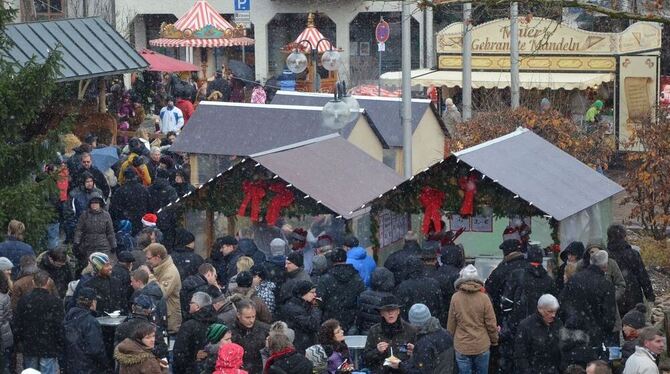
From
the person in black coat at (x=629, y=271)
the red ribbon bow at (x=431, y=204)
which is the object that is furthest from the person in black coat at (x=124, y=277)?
the person in black coat at (x=629, y=271)

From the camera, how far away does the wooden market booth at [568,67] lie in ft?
101

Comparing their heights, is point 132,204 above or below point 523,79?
below

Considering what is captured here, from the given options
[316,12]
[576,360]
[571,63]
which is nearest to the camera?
[576,360]

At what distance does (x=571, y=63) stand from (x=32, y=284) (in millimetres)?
21705

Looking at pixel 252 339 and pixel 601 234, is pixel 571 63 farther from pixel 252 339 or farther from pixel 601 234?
pixel 252 339

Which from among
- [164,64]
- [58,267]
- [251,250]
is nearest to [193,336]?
[58,267]

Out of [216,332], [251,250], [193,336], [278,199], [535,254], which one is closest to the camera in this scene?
[216,332]

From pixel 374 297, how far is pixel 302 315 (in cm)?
85

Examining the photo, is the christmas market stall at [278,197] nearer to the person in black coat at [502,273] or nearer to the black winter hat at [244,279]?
the person in black coat at [502,273]

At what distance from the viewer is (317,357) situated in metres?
10.8

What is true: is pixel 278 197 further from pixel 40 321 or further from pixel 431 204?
pixel 40 321

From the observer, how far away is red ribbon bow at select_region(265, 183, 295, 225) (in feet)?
51.2

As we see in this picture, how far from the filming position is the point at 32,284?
42.4ft

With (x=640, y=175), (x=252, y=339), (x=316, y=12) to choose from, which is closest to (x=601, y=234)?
(x=640, y=175)
